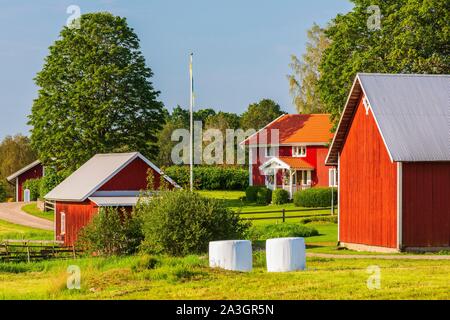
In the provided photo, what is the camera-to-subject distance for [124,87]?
7344cm

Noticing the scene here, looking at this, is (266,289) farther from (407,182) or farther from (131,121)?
(131,121)

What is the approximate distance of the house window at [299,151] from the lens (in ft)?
287

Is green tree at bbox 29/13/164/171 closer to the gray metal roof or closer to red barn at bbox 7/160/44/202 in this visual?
the gray metal roof

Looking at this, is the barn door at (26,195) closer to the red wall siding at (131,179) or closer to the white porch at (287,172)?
the white porch at (287,172)

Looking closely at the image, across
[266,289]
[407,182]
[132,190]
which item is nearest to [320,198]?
[132,190]

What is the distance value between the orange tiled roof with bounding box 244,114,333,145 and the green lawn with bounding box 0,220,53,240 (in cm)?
2975

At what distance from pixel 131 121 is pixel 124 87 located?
266 cm

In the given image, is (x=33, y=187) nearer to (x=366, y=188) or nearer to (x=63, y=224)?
(x=63, y=224)

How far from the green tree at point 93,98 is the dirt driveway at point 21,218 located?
4.61 metres

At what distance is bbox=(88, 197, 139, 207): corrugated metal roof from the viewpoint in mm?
51438

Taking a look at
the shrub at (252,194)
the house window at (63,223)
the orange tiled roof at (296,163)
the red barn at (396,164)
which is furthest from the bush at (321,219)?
the orange tiled roof at (296,163)

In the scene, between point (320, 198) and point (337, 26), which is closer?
Answer: point (337, 26)
